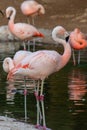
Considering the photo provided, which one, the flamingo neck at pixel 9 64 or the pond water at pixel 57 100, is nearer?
the pond water at pixel 57 100

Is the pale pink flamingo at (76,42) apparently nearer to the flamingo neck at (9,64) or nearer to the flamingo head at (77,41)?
the flamingo head at (77,41)

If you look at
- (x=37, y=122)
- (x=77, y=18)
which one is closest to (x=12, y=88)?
(x=37, y=122)

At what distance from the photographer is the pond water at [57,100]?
9641 mm

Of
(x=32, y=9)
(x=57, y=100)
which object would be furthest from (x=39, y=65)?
(x=32, y=9)

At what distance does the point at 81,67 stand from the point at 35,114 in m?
6.84

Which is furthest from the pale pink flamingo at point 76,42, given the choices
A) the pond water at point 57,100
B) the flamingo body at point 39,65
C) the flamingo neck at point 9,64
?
the flamingo body at point 39,65

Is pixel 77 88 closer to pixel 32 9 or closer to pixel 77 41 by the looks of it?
pixel 77 41

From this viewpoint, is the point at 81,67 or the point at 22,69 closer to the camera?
the point at 22,69

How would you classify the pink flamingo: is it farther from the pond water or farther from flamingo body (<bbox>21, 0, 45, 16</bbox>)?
the pond water

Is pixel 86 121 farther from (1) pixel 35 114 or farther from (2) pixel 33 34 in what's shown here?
(2) pixel 33 34

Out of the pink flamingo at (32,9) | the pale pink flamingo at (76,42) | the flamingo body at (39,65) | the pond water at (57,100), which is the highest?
the pink flamingo at (32,9)

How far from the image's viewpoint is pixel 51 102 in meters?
11.3

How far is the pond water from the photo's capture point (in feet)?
31.6

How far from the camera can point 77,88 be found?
12.9 metres
